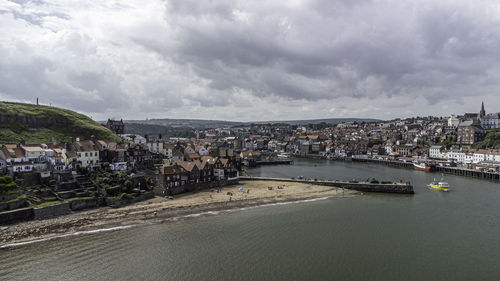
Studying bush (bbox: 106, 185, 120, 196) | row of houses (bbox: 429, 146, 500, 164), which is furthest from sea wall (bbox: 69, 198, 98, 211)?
row of houses (bbox: 429, 146, 500, 164)

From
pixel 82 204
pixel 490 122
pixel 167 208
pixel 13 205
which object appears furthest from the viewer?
→ pixel 490 122

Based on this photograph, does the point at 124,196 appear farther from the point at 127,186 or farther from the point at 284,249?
the point at 284,249

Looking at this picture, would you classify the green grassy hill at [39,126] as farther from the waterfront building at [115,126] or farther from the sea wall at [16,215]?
the sea wall at [16,215]

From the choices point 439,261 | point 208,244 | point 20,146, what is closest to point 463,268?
point 439,261

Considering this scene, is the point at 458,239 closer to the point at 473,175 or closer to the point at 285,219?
the point at 285,219

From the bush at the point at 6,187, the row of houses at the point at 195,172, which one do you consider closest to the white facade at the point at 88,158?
the bush at the point at 6,187

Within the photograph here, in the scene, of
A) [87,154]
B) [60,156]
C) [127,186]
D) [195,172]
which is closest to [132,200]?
[127,186]
